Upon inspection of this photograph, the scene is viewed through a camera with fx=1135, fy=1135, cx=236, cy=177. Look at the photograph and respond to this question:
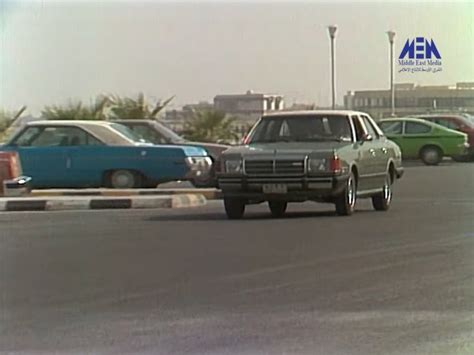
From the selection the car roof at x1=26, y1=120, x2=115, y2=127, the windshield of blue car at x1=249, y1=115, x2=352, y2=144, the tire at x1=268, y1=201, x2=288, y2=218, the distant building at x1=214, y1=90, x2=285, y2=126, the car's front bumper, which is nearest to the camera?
the distant building at x1=214, y1=90, x2=285, y2=126

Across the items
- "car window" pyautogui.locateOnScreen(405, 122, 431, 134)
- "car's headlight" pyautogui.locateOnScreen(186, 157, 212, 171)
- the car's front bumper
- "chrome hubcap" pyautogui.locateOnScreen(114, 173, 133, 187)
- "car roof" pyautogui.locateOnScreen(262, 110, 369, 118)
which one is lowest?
"car window" pyautogui.locateOnScreen(405, 122, 431, 134)

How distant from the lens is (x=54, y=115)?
1370 centimetres

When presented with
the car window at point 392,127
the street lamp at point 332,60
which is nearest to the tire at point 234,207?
the street lamp at point 332,60

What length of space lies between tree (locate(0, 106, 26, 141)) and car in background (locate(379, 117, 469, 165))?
11045 mm

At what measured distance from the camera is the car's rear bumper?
501 inches

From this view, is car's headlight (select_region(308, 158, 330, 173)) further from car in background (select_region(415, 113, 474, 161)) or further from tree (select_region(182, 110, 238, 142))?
car in background (select_region(415, 113, 474, 161))

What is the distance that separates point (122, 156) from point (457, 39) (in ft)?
22.3

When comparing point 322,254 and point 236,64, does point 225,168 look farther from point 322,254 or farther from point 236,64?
point 322,254

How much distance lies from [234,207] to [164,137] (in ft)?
14.7

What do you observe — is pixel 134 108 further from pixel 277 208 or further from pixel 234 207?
pixel 277 208

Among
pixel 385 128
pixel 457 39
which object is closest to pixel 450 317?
pixel 457 39

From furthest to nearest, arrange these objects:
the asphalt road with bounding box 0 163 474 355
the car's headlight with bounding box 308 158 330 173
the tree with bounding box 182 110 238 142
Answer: the tree with bounding box 182 110 238 142
the car's headlight with bounding box 308 158 330 173
the asphalt road with bounding box 0 163 474 355

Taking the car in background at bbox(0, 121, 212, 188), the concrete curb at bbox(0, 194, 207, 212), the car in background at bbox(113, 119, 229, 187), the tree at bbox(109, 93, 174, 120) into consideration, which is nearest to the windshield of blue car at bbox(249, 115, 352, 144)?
the tree at bbox(109, 93, 174, 120)

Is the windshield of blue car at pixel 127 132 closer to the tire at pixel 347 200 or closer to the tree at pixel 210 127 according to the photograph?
the tree at pixel 210 127
